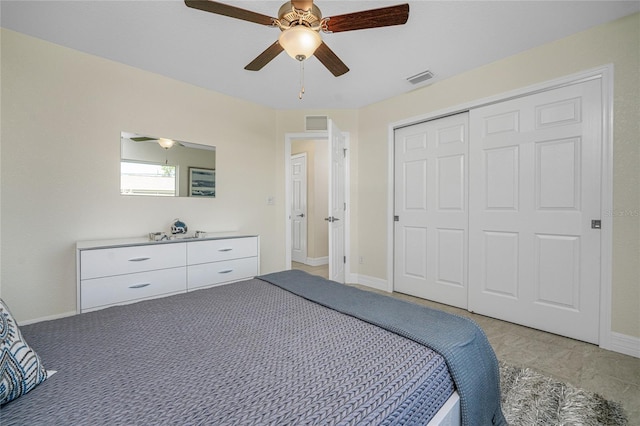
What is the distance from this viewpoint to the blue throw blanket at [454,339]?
1024 millimetres

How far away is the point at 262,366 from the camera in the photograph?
0.88m

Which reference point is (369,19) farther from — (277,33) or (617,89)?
(617,89)

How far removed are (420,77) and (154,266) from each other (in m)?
3.22

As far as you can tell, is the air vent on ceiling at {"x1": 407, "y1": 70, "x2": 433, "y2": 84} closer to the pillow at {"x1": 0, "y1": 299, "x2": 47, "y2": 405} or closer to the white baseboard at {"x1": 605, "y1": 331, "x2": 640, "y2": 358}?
the white baseboard at {"x1": 605, "y1": 331, "x2": 640, "y2": 358}

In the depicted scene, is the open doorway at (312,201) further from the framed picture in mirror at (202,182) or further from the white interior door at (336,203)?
the framed picture in mirror at (202,182)

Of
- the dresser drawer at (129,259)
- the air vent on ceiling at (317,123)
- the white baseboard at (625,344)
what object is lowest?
the white baseboard at (625,344)

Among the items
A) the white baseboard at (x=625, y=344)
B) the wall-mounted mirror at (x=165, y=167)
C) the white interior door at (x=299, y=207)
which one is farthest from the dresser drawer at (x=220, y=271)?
the white baseboard at (x=625, y=344)

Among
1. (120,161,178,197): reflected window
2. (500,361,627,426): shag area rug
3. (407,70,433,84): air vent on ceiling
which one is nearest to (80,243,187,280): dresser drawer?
(120,161,178,197): reflected window

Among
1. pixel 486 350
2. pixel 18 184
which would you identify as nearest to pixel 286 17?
pixel 486 350

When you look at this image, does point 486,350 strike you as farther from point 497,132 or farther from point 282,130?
point 282,130

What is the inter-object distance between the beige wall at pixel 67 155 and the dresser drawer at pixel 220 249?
568 mm

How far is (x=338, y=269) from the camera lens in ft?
11.8

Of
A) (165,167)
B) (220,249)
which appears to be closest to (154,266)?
(220,249)

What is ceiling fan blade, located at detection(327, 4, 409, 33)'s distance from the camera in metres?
1.54
